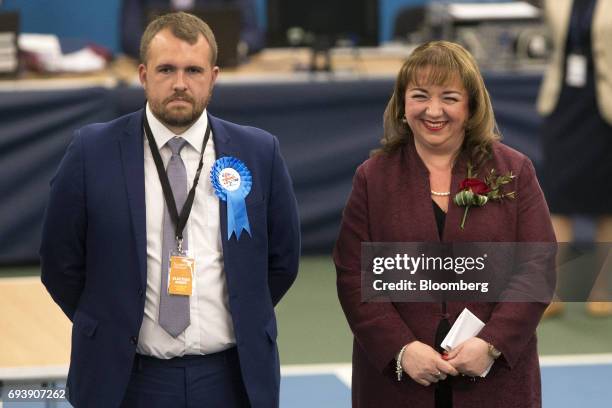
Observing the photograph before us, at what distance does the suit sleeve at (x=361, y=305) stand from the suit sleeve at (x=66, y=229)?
2.42 feet

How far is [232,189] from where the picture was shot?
11.1 feet

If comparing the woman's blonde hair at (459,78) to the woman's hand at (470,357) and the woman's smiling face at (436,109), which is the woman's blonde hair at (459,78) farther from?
the woman's hand at (470,357)

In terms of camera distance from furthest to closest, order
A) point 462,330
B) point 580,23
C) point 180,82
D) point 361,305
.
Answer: point 580,23, point 361,305, point 462,330, point 180,82

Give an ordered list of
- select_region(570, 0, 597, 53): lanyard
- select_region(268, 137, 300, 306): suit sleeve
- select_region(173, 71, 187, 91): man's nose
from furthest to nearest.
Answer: select_region(570, 0, 597, 53): lanyard
select_region(268, 137, 300, 306): suit sleeve
select_region(173, 71, 187, 91): man's nose

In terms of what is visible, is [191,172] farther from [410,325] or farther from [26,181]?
[26,181]

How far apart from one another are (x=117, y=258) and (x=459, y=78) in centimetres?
107

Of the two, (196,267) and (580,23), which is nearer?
(196,267)

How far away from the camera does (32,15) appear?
1209 centimetres

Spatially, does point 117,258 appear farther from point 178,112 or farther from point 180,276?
point 178,112

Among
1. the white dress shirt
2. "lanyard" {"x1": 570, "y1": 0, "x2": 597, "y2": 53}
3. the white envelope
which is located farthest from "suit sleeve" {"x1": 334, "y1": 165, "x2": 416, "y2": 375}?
"lanyard" {"x1": 570, "y1": 0, "x2": 597, "y2": 53}

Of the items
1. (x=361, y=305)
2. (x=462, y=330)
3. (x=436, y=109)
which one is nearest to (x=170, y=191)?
(x=361, y=305)

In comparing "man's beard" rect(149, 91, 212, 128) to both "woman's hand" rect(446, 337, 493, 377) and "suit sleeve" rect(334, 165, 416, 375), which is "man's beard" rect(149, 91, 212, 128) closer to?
"suit sleeve" rect(334, 165, 416, 375)

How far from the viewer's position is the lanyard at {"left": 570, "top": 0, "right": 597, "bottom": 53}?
6.66m

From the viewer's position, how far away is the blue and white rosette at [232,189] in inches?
134
